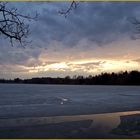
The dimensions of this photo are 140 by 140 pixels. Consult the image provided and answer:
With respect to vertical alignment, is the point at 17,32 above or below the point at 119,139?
above

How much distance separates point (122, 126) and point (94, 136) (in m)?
2.50

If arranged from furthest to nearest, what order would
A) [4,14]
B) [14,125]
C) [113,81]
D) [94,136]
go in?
[113,81]
[14,125]
[94,136]
[4,14]

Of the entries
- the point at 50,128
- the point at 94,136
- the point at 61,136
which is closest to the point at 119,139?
the point at 94,136

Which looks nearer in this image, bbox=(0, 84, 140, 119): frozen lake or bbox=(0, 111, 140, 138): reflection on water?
bbox=(0, 111, 140, 138): reflection on water

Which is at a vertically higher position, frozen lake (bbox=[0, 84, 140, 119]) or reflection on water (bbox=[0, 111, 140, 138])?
frozen lake (bbox=[0, 84, 140, 119])

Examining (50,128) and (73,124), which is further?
(73,124)

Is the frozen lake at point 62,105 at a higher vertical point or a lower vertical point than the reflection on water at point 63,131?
higher

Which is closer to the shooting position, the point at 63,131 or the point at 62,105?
the point at 63,131

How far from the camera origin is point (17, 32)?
588 centimetres

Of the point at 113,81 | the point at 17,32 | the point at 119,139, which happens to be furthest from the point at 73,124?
the point at 113,81

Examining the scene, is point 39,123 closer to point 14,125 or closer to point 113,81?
point 14,125

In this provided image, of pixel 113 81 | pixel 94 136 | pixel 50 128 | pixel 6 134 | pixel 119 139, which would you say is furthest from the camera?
pixel 113 81

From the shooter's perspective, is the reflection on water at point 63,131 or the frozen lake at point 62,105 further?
the frozen lake at point 62,105

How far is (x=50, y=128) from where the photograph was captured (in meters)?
10.6
